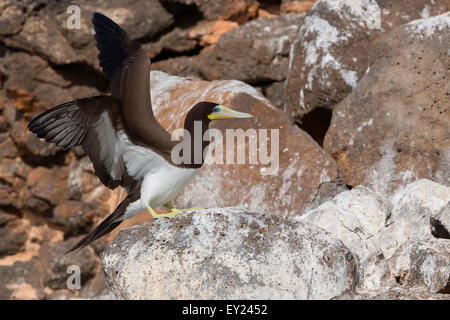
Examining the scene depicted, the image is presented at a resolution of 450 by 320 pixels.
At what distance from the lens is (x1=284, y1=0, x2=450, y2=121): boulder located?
7.11 meters

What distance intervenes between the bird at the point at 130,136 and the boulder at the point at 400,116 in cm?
216

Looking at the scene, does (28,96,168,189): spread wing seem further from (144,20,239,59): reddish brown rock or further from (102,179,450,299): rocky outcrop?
(144,20,239,59): reddish brown rock

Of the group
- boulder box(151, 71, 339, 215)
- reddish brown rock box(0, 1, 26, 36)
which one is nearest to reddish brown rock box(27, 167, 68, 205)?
reddish brown rock box(0, 1, 26, 36)

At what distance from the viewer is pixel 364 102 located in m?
6.46

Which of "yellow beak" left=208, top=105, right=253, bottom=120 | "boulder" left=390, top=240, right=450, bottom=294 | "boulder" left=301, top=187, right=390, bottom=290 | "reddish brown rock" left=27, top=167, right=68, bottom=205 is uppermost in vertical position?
"yellow beak" left=208, top=105, right=253, bottom=120

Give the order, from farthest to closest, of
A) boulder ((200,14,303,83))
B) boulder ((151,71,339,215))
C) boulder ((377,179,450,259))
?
boulder ((200,14,303,83))
boulder ((151,71,339,215))
boulder ((377,179,450,259))

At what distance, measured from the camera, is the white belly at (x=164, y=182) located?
4.48 m

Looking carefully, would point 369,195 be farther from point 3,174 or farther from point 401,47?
point 3,174

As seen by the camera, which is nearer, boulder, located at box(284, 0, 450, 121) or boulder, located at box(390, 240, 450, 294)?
boulder, located at box(390, 240, 450, 294)

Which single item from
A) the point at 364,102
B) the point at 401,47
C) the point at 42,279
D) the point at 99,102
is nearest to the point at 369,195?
the point at 364,102

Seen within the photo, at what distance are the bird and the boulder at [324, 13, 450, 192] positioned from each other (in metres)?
2.16

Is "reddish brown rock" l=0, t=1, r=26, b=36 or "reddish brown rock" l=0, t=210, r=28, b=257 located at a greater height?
"reddish brown rock" l=0, t=1, r=26, b=36

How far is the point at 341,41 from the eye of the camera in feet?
23.6

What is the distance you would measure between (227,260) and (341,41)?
Answer: 397 centimetres
